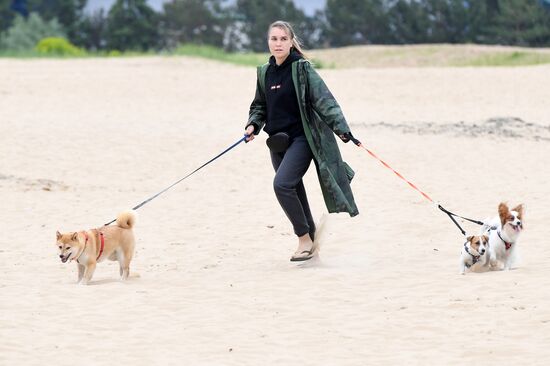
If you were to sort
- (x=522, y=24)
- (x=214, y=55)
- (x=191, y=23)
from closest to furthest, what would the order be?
1. (x=214, y=55)
2. (x=522, y=24)
3. (x=191, y=23)

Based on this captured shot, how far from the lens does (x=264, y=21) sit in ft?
207

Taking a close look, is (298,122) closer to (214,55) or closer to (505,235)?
(505,235)

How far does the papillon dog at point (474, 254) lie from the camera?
29.1ft

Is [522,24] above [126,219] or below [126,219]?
below

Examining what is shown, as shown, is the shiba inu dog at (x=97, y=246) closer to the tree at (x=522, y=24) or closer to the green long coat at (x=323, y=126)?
the green long coat at (x=323, y=126)

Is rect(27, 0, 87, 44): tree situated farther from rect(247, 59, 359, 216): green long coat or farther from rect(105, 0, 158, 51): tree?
rect(247, 59, 359, 216): green long coat

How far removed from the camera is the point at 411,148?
20.0m

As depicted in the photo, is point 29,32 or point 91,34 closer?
point 29,32

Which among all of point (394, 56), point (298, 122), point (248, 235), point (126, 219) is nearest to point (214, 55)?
point (394, 56)

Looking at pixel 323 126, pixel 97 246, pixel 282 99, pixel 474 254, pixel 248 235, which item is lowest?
pixel 248 235

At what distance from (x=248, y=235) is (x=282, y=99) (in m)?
3.24

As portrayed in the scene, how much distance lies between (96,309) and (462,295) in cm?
256

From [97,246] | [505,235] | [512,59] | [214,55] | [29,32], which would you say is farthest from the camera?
[29,32]

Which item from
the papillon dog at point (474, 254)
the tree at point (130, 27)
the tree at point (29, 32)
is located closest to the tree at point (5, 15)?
the tree at point (29, 32)
